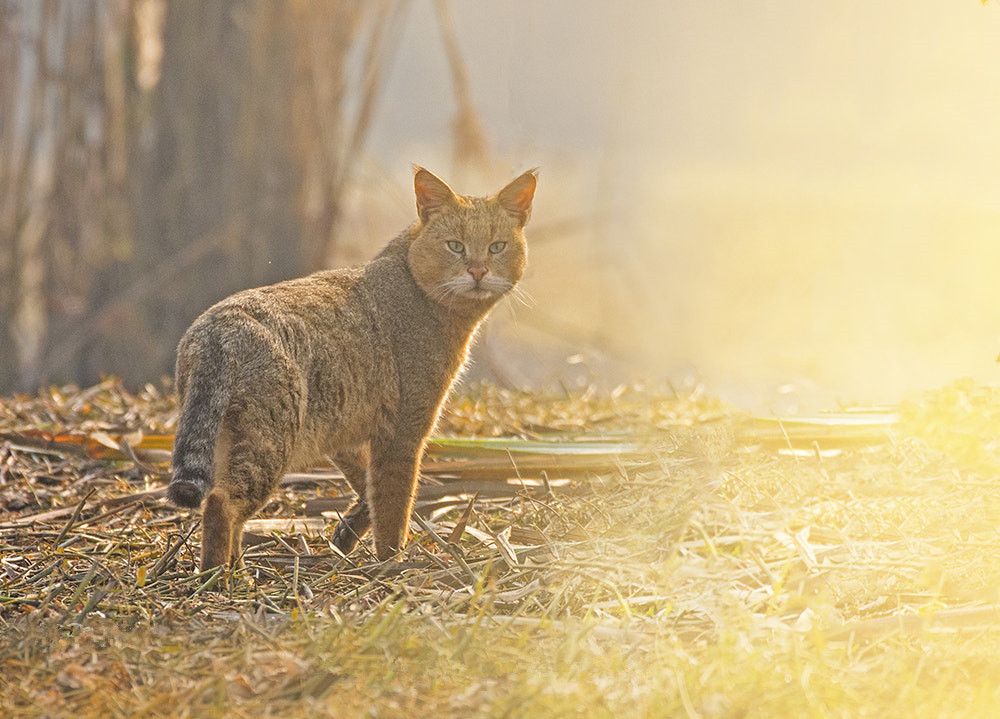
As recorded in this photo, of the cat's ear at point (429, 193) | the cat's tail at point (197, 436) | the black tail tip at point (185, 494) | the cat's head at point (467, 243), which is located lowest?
the black tail tip at point (185, 494)

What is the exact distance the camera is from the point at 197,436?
3.08 m

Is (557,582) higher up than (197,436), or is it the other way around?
(197,436)

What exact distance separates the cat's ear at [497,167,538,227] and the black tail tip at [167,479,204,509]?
78.1 inches

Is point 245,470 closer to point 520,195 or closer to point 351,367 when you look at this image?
point 351,367

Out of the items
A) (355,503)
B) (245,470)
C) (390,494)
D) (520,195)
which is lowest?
(355,503)

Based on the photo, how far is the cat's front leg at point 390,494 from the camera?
3770 mm

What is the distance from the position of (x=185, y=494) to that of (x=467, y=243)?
1.72m

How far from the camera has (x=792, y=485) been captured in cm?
389

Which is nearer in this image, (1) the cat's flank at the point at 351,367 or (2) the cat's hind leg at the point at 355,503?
(1) the cat's flank at the point at 351,367

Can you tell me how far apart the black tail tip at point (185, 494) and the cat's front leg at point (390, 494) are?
92 cm

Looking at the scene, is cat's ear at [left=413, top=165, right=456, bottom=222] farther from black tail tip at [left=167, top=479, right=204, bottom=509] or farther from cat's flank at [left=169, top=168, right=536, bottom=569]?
black tail tip at [left=167, top=479, right=204, bottom=509]

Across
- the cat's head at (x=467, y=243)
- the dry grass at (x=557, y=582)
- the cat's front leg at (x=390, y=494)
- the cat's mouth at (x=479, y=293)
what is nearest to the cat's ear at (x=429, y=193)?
the cat's head at (x=467, y=243)

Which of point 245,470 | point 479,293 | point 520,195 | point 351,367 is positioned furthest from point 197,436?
point 520,195

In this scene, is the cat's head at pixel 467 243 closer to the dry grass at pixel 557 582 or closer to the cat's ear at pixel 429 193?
the cat's ear at pixel 429 193
